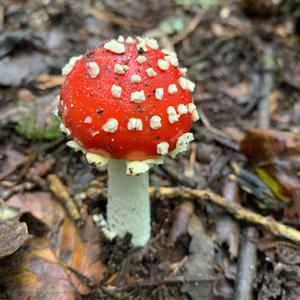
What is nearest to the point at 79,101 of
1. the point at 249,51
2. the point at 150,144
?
the point at 150,144

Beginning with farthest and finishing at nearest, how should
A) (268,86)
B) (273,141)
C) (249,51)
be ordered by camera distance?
(249,51), (268,86), (273,141)

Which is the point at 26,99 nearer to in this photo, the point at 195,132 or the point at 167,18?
the point at 195,132

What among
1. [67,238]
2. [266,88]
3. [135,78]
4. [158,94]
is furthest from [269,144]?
[67,238]

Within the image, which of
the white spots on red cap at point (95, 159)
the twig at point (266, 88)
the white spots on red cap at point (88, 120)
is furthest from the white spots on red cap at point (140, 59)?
the twig at point (266, 88)

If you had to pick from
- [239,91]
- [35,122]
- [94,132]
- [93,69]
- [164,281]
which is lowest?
[239,91]

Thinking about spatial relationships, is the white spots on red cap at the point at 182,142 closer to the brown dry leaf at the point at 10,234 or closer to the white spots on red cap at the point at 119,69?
the white spots on red cap at the point at 119,69

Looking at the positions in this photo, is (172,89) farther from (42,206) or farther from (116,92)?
(42,206)
